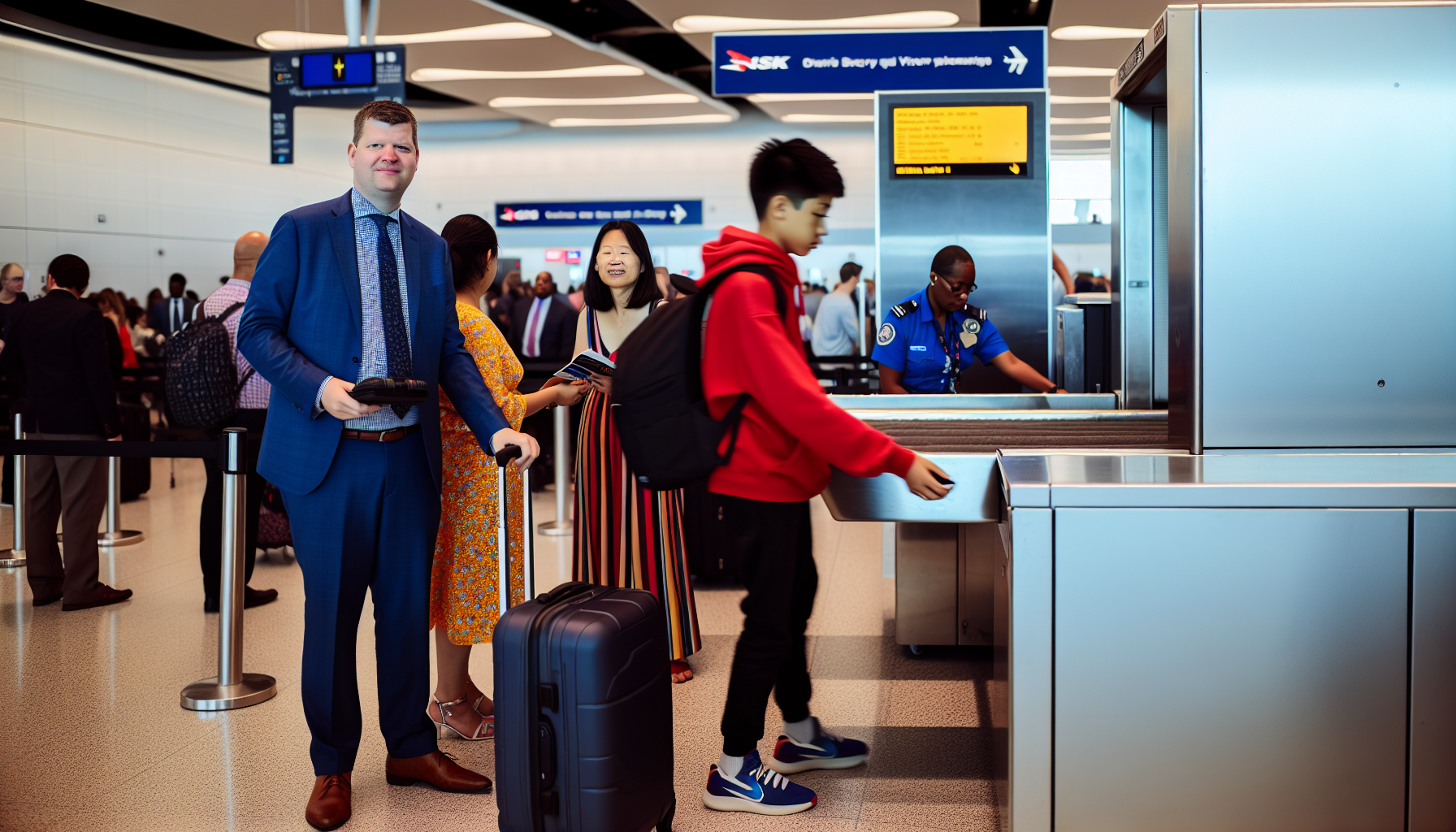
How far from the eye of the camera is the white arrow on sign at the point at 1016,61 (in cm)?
593

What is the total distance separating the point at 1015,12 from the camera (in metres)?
11.7

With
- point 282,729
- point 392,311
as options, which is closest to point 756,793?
point 392,311

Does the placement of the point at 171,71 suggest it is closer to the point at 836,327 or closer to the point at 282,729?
the point at 836,327

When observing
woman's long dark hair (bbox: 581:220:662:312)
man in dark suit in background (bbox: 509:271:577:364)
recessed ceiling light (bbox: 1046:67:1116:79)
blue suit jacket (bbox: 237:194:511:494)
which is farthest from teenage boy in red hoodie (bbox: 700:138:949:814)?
recessed ceiling light (bbox: 1046:67:1116:79)

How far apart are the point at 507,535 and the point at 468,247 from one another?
960 mm

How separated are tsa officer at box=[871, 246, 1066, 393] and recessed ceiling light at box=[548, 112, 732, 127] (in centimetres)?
1234

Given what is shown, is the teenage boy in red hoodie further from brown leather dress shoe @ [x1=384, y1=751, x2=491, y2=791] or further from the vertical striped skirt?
the vertical striped skirt

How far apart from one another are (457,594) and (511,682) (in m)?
0.93

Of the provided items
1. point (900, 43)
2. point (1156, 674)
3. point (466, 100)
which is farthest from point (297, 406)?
point (466, 100)

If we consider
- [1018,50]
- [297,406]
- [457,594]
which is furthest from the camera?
[1018,50]

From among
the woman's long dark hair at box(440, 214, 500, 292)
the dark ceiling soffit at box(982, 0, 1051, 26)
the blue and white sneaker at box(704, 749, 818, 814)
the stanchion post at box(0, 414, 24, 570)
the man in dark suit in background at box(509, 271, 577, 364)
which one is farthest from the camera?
the dark ceiling soffit at box(982, 0, 1051, 26)

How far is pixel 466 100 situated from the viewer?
1612 cm

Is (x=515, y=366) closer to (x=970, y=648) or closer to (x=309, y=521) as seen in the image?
(x=309, y=521)

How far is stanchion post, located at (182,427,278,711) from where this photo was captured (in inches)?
137
